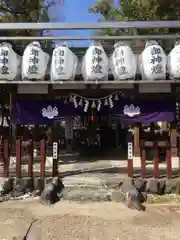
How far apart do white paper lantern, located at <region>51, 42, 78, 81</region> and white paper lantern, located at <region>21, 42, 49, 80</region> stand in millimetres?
315

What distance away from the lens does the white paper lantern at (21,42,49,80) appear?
10.5m

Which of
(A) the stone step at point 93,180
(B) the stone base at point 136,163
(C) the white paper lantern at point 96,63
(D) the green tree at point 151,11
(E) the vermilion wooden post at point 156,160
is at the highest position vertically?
(D) the green tree at point 151,11

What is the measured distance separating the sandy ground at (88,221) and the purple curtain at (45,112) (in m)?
2.71

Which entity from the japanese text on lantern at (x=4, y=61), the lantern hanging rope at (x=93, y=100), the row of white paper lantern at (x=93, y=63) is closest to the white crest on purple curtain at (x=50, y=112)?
the lantern hanging rope at (x=93, y=100)

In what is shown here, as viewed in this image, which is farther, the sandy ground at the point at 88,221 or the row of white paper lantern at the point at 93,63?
the row of white paper lantern at the point at 93,63

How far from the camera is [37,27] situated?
35.3 ft

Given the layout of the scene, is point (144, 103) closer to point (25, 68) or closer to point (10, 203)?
point (25, 68)

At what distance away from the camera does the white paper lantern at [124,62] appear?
1050cm

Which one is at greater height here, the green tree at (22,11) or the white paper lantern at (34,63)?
the green tree at (22,11)

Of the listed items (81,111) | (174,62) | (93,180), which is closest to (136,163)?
(93,180)

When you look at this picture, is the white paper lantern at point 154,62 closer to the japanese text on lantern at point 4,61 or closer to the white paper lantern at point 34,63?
the white paper lantern at point 34,63

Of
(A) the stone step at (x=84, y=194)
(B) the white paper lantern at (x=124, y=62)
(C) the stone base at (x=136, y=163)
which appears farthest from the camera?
(C) the stone base at (x=136, y=163)

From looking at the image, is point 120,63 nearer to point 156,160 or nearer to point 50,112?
point 50,112

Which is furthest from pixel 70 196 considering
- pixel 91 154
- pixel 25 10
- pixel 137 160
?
pixel 25 10
